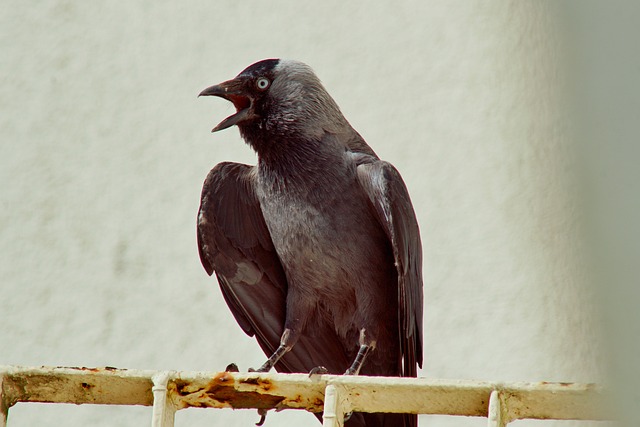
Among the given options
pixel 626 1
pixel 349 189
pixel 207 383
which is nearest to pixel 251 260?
pixel 349 189

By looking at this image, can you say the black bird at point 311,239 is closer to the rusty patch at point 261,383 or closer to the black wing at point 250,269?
the black wing at point 250,269

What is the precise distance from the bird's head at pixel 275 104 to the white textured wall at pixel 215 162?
3.03 ft

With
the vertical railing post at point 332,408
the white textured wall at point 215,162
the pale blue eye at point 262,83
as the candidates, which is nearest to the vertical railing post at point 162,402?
the vertical railing post at point 332,408

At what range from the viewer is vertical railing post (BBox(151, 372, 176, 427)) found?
5.73ft

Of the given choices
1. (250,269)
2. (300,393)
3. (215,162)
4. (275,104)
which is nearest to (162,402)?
(300,393)

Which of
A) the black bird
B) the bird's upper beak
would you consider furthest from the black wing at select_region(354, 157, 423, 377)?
the bird's upper beak

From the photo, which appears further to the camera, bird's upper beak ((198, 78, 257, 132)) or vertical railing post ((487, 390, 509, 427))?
bird's upper beak ((198, 78, 257, 132))

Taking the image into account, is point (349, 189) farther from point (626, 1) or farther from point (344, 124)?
point (626, 1)

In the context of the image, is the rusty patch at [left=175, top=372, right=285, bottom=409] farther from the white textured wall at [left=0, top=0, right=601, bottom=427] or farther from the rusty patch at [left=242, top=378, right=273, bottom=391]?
the white textured wall at [left=0, top=0, right=601, bottom=427]

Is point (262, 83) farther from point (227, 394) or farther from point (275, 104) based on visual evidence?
point (227, 394)

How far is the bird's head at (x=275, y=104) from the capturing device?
2750mm

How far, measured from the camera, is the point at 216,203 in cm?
279

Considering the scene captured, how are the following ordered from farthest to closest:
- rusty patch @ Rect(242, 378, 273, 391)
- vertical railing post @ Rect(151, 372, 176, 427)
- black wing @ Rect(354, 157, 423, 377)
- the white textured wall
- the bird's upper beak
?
the white textured wall, the bird's upper beak, black wing @ Rect(354, 157, 423, 377), rusty patch @ Rect(242, 378, 273, 391), vertical railing post @ Rect(151, 372, 176, 427)

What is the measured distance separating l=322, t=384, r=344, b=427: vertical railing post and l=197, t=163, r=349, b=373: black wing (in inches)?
37.9
